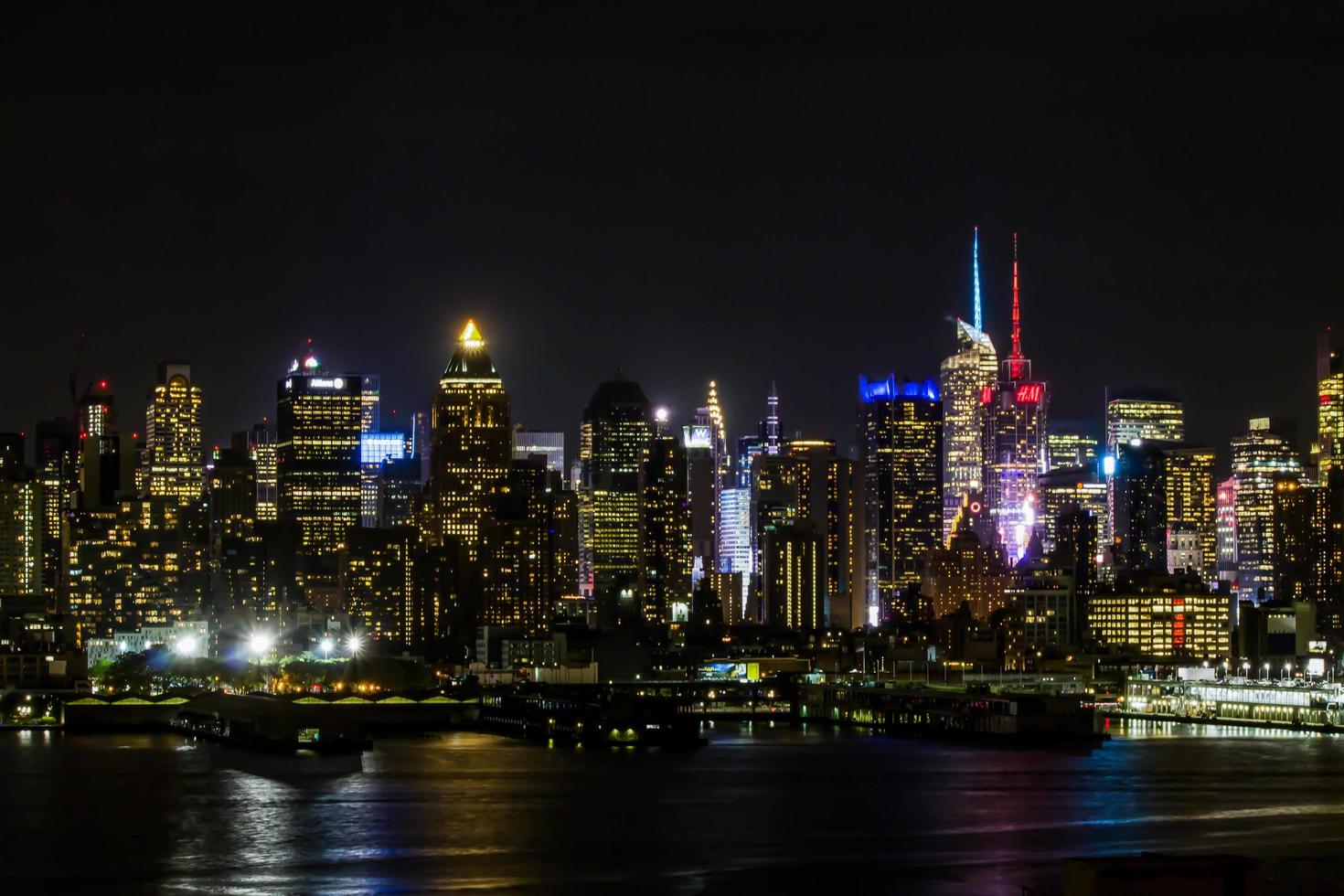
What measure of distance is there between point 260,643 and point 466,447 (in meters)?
33.7

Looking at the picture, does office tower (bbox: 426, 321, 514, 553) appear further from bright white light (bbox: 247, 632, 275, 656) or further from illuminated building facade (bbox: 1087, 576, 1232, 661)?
illuminated building facade (bbox: 1087, 576, 1232, 661)

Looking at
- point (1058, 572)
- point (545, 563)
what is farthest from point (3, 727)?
point (1058, 572)

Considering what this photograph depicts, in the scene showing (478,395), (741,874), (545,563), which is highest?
(478,395)

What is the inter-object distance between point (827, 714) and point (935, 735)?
46.7 feet

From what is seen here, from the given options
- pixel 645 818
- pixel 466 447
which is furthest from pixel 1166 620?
pixel 645 818

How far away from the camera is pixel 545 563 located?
591 ft

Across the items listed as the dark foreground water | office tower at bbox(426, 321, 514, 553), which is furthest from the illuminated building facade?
the dark foreground water

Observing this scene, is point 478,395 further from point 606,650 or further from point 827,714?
point 827,714

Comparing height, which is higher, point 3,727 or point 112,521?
point 112,521

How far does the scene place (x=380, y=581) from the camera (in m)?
178

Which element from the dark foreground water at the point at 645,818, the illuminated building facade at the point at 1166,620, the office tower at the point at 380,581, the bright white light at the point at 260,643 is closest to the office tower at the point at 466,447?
the office tower at the point at 380,581

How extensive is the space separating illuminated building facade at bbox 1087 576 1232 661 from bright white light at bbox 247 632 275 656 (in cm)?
6421

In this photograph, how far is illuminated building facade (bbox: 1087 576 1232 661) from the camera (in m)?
170

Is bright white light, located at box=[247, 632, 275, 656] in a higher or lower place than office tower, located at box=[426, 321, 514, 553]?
lower
